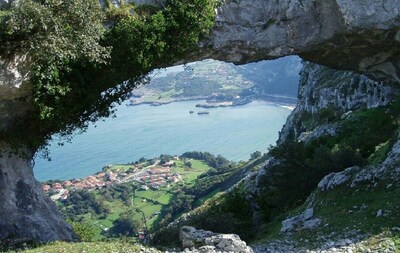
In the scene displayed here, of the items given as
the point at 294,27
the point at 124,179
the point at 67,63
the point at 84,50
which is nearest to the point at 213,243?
the point at 84,50

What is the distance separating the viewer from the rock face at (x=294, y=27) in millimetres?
21812

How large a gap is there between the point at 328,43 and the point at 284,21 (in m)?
2.99

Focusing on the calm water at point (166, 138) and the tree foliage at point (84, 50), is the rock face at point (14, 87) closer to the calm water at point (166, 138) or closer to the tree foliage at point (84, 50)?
the tree foliage at point (84, 50)

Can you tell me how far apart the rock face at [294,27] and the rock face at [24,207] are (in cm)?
1032

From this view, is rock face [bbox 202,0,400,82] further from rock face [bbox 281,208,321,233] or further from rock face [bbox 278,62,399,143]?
rock face [bbox 278,62,399,143]

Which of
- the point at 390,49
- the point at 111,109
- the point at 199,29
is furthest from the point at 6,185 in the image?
the point at 390,49

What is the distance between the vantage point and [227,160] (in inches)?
4678

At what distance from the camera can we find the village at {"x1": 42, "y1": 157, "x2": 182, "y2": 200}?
102 metres

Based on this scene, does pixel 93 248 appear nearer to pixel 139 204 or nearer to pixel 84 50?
pixel 84 50

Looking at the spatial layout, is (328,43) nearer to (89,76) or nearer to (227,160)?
(89,76)

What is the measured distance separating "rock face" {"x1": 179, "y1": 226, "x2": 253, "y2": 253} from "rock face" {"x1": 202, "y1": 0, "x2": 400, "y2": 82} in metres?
9.18

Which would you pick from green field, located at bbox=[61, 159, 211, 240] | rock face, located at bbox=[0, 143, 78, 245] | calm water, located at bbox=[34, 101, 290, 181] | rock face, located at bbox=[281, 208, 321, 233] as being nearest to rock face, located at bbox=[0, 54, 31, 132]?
rock face, located at bbox=[0, 143, 78, 245]

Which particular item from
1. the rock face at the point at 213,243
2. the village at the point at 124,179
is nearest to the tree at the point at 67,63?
the rock face at the point at 213,243

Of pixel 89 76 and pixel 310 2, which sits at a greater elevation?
pixel 310 2
